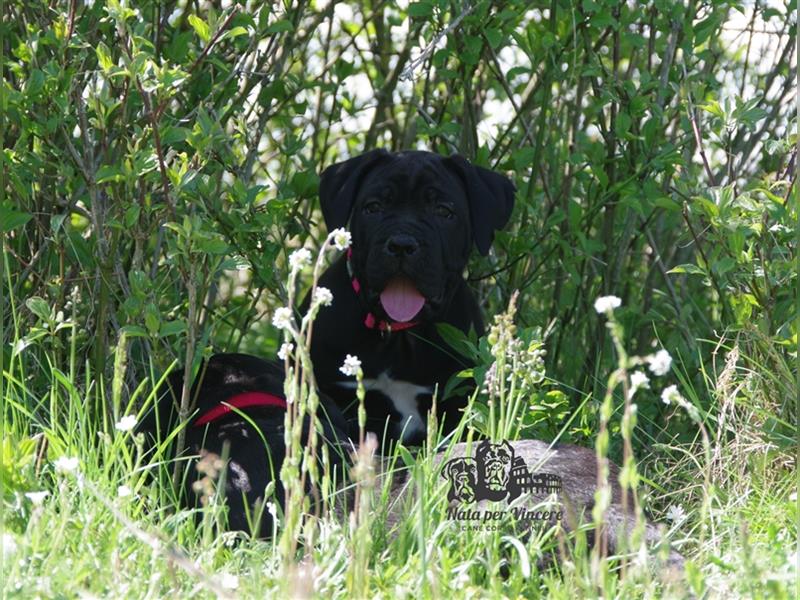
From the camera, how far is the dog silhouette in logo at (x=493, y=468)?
2982 millimetres

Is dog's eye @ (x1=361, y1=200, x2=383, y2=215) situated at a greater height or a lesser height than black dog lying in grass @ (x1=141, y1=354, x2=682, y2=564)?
greater

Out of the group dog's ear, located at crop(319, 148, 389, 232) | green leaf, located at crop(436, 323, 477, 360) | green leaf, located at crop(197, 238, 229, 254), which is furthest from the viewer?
dog's ear, located at crop(319, 148, 389, 232)

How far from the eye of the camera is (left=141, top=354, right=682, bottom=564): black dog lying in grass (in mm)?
2945

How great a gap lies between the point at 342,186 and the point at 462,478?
6.16ft

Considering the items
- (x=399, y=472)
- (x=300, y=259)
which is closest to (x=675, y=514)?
(x=399, y=472)

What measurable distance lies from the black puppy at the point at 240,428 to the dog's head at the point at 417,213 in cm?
65

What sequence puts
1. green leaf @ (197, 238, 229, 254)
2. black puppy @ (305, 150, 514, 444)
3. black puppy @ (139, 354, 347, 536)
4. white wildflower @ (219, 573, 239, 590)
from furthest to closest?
1. black puppy @ (305, 150, 514, 444)
2. green leaf @ (197, 238, 229, 254)
3. black puppy @ (139, 354, 347, 536)
4. white wildflower @ (219, 573, 239, 590)

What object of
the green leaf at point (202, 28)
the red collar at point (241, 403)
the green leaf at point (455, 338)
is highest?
the green leaf at point (202, 28)

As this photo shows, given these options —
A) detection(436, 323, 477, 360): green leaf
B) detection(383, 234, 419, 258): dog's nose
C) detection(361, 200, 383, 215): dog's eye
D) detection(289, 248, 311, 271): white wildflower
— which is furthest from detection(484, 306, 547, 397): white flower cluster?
detection(361, 200, 383, 215): dog's eye

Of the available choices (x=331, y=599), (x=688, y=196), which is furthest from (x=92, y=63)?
(x=331, y=599)

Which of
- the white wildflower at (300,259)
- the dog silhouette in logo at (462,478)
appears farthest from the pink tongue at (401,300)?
the white wildflower at (300,259)

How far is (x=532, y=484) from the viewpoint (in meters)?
3.01

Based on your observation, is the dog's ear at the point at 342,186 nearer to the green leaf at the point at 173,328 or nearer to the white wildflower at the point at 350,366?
the green leaf at the point at 173,328

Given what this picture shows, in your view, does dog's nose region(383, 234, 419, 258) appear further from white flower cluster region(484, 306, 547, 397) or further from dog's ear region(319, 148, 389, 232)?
white flower cluster region(484, 306, 547, 397)
